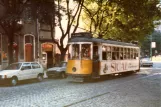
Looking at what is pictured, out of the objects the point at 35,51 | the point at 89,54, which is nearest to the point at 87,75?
the point at 89,54

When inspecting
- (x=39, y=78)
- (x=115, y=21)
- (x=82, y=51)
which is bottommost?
(x=39, y=78)

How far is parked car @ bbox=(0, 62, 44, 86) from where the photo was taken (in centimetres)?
1891

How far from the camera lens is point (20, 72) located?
19812mm

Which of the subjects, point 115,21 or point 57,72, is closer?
point 57,72

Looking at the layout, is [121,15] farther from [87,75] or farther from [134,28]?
[87,75]

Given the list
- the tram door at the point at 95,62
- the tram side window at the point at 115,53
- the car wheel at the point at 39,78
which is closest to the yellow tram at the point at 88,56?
the tram door at the point at 95,62

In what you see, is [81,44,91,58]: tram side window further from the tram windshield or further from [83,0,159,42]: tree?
[83,0,159,42]: tree

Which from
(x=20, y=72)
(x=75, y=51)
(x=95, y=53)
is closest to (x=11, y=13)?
(x=20, y=72)

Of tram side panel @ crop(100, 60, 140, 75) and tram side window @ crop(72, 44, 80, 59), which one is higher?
tram side window @ crop(72, 44, 80, 59)

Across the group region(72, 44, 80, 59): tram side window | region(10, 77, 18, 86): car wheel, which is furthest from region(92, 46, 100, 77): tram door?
region(10, 77, 18, 86): car wheel

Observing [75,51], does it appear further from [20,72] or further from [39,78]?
[20,72]

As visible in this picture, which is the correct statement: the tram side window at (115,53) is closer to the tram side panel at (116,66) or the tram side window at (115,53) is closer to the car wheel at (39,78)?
the tram side panel at (116,66)

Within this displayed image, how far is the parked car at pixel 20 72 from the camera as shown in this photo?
62.0 ft

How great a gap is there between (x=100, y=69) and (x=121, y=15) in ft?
46.4
